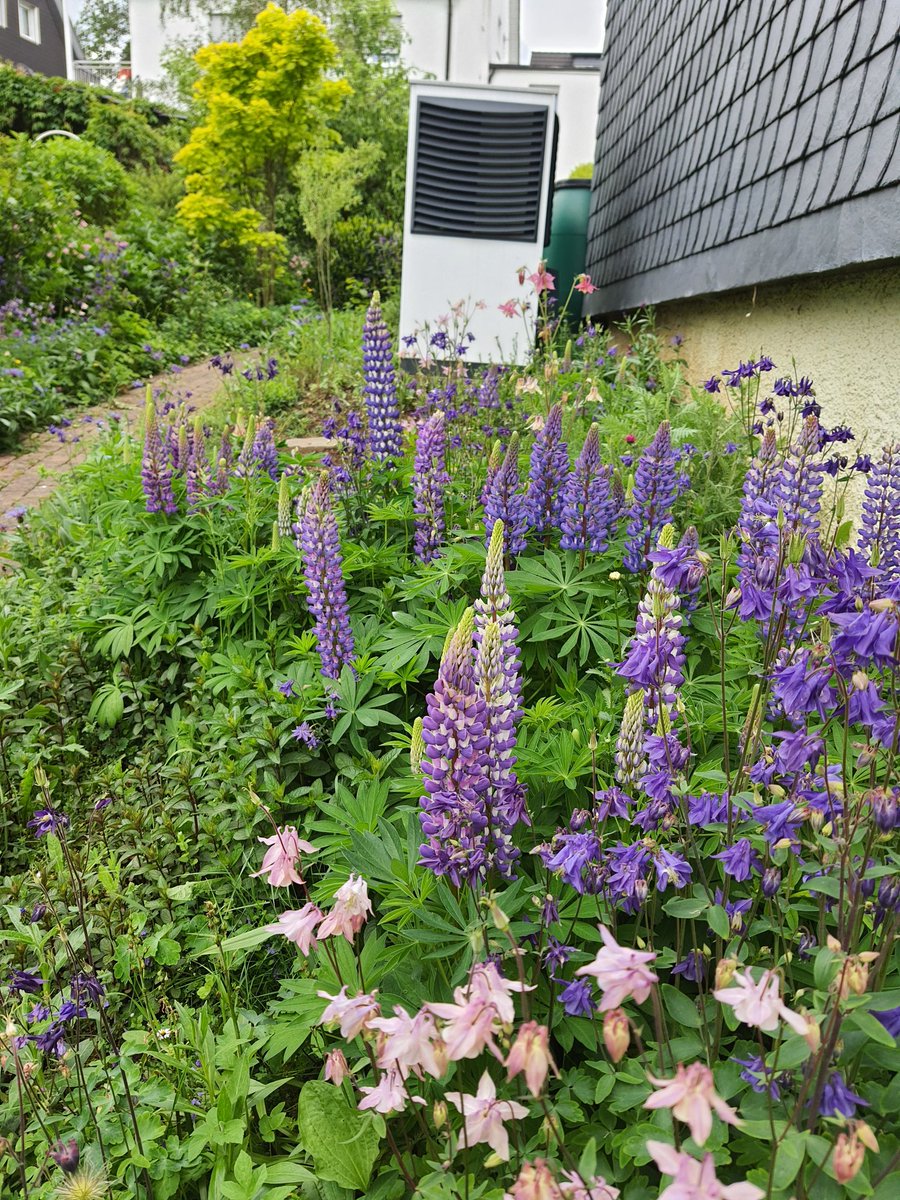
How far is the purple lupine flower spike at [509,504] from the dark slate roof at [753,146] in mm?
1360

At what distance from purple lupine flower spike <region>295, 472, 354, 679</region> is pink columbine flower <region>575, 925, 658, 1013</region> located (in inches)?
67.1

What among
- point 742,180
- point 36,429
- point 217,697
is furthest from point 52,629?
point 36,429

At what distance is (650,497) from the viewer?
2.60m

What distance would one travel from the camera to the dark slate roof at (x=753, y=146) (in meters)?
2.99

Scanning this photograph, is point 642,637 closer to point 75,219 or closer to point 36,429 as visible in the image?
point 36,429

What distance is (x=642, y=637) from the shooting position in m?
1.53

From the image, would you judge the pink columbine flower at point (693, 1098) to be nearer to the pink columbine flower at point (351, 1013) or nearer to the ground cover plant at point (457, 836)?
the ground cover plant at point (457, 836)

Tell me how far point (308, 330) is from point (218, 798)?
7642mm

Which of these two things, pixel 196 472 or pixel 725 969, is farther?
pixel 196 472

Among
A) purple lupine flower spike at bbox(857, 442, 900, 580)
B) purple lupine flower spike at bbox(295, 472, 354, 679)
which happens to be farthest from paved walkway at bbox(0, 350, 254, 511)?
purple lupine flower spike at bbox(857, 442, 900, 580)

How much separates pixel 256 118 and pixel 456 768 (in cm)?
1442

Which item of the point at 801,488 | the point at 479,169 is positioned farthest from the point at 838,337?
the point at 479,169

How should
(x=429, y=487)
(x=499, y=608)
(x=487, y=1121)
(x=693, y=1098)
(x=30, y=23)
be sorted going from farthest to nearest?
(x=30, y=23) < (x=429, y=487) < (x=499, y=608) < (x=487, y=1121) < (x=693, y=1098)

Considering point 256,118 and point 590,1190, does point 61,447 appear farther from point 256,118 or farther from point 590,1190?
point 256,118
